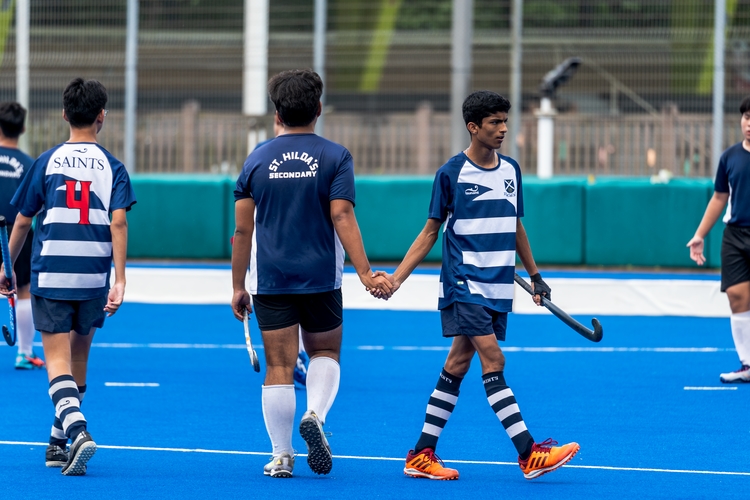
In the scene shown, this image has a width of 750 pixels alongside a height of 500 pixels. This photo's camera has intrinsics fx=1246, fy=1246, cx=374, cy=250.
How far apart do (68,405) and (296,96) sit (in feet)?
5.55

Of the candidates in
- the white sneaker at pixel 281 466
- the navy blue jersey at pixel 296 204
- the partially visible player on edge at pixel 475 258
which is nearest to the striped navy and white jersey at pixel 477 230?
the partially visible player on edge at pixel 475 258

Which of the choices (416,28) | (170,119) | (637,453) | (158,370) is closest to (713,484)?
(637,453)

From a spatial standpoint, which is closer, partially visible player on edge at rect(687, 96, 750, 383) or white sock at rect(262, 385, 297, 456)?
white sock at rect(262, 385, 297, 456)

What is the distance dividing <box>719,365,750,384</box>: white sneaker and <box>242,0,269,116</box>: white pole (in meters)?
10.8

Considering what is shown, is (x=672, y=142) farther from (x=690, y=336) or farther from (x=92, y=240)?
(x=92, y=240)

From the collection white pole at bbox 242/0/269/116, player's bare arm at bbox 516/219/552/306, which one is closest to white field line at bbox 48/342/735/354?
player's bare arm at bbox 516/219/552/306

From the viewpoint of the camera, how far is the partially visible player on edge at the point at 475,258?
18.0 feet

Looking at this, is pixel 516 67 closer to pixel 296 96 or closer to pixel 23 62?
pixel 23 62

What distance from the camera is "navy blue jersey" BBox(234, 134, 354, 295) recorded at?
5.38 metres

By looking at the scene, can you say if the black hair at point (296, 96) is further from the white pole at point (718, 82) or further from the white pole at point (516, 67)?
the white pole at point (718, 82)

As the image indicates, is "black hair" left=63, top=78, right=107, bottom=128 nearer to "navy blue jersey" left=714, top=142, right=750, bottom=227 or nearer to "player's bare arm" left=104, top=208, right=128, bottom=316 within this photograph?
"player's bare arm" left=104, top=208, right=128, bottom=316

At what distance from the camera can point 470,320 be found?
5.49m

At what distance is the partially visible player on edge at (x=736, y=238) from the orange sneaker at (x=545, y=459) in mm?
3422

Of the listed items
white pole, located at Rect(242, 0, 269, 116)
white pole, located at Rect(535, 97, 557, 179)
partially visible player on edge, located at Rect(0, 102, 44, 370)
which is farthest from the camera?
white pole, located at Rect(242, 0, 269, 116)
